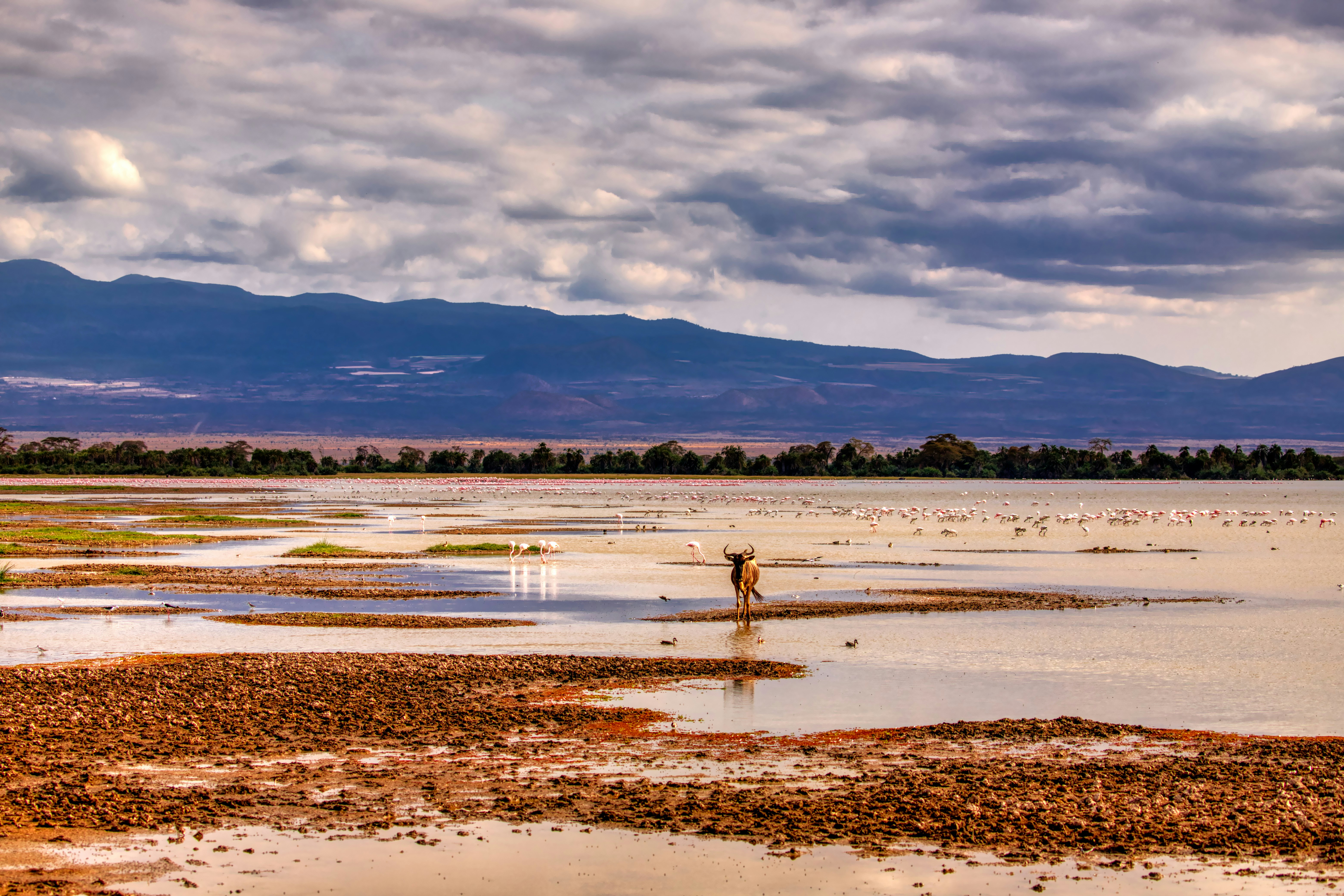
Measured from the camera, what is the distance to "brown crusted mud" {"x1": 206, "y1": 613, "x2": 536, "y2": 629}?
25297 millimetres

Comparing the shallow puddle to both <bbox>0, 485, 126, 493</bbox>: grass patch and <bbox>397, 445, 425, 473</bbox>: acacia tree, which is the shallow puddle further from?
<bbox>397, 445, 425, 473</bbox>: acacia tree

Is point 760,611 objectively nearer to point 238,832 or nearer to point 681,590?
point 681,590

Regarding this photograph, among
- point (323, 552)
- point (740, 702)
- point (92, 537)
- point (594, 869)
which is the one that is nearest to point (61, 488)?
point (92, 537)

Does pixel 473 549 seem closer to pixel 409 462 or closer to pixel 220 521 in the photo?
pixel 220 521

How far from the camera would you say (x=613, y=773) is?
13367 millimetres

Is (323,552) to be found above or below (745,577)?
below

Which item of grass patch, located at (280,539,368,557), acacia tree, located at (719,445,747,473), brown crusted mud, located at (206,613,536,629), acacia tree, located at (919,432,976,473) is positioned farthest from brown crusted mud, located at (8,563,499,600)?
acacia tree, located at (919,432,976,473)

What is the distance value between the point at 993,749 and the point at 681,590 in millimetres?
18666

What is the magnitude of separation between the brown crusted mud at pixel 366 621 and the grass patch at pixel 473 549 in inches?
660

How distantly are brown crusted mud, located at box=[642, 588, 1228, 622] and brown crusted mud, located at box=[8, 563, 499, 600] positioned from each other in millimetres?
6832

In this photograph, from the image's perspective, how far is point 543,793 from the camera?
1249 centimetres

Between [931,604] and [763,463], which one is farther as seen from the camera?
[763,463]

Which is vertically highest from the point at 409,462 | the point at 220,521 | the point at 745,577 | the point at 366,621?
the point at 409,462

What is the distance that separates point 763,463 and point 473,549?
108029 millimetres
